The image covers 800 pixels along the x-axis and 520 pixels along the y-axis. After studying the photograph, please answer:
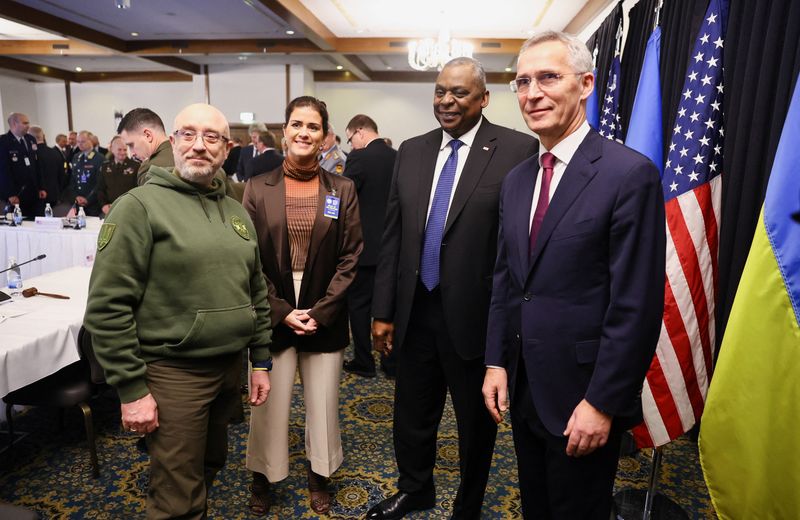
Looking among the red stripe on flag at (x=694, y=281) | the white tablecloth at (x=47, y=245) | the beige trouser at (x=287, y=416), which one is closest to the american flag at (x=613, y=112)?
the red stripe on flag at (x=694, y=281)

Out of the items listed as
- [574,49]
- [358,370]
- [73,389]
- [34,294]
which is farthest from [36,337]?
[574,49]

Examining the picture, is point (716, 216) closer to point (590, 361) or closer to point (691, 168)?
point (691, 168)

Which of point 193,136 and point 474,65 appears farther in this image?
point 474,65

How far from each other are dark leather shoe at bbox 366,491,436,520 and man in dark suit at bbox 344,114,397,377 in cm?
157

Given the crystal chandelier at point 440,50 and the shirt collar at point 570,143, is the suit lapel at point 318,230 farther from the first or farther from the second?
the crystal chandelier at point 440,50

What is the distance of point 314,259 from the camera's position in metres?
2.12

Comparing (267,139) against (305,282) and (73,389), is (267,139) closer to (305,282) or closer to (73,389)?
(73,389)

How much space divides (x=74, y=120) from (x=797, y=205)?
16.1 meters

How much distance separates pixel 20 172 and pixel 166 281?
7.41m

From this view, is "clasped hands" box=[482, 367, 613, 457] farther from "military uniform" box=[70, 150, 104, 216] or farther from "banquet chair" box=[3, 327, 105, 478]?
"military uniform" box=[70, 150, 104, 216]

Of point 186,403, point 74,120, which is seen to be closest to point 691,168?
point 186,403

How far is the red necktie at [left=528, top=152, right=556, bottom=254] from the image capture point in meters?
1.42

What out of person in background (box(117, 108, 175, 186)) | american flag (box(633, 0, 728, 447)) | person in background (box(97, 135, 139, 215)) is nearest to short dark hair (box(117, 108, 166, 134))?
person in background (box(117, 108, 175, 186))

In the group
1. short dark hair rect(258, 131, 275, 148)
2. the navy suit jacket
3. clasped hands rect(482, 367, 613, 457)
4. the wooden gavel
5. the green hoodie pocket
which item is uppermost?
short dark hair rect(258, 131, 275, 148)
